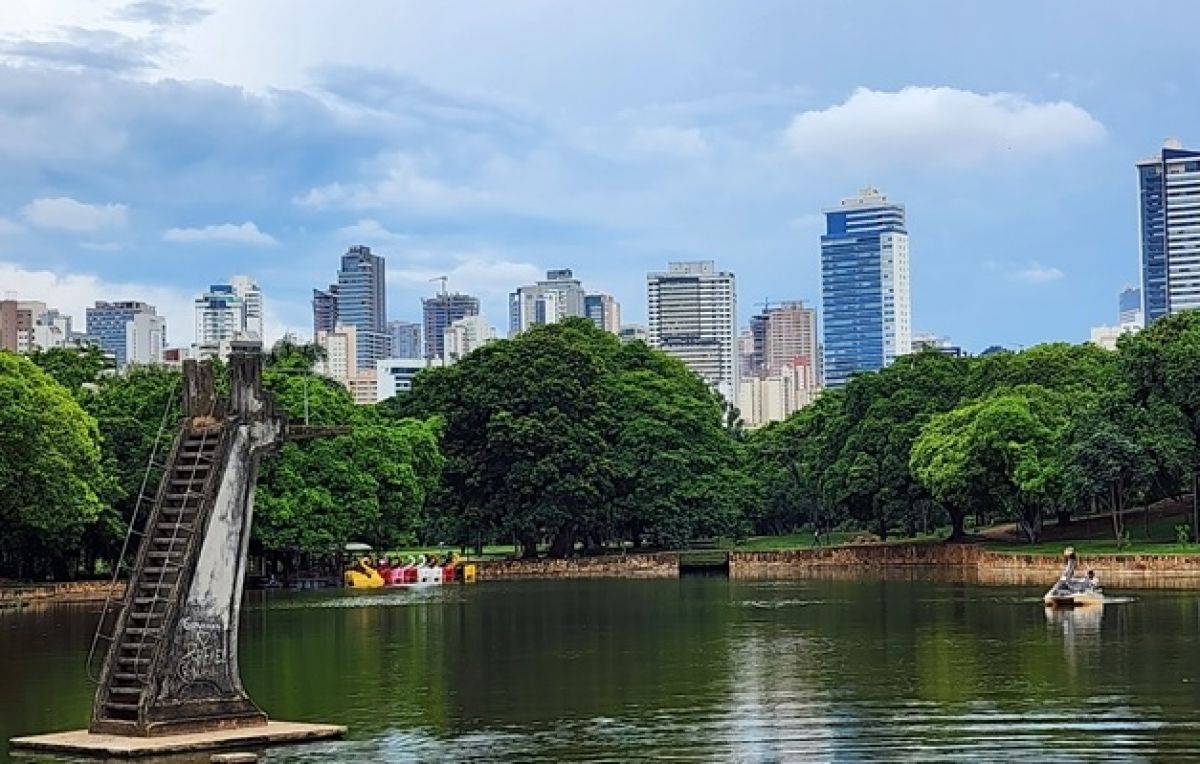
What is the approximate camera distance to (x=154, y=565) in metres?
28.2

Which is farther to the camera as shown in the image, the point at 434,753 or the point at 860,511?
the point at 860,511

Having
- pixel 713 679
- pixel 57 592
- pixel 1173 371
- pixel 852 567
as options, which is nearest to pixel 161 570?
pixel 713 679

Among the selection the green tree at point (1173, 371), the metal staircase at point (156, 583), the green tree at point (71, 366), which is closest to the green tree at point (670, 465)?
the green tree at point (71, 366)

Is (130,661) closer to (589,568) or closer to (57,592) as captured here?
(57,592)

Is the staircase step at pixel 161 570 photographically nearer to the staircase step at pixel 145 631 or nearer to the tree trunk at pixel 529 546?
the staircase step at pixel 145 631

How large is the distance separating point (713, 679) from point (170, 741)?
13.7 m

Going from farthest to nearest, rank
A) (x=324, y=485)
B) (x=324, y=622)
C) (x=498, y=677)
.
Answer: (x=324, y=485), (x=324, y=622), (x=498, y=677)

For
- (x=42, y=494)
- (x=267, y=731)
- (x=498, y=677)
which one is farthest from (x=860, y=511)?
(x=267, y=731)

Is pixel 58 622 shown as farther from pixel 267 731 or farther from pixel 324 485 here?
pixel 267 731

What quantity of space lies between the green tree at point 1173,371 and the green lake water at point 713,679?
18242 millimetres

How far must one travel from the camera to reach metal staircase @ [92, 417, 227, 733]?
2725cm

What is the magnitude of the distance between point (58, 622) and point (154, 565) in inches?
1368

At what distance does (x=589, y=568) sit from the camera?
97312mm

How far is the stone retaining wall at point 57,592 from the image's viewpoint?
73500 millimetres
